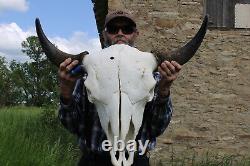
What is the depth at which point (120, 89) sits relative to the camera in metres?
2.71

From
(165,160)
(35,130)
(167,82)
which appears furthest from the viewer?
(35,130)

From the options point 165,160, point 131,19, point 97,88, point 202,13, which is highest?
point 202,13

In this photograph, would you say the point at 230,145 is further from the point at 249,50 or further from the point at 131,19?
the point at 131,19

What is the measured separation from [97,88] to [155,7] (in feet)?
18.6

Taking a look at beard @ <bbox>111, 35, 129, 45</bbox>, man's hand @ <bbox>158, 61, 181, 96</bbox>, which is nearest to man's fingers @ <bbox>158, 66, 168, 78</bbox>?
man's hand @ <bbox>158, 61, 181, 96</bbox>

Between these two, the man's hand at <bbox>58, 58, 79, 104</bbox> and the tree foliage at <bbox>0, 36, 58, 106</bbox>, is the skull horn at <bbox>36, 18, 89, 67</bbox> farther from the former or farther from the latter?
the tree foliage at <bbox>0, 36, 58, 106</bbox>

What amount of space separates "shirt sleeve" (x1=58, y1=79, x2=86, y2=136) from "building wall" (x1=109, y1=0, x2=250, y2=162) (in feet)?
15.9

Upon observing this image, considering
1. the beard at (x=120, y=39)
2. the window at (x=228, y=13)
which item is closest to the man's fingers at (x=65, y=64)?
the beard at (x=120, y=39)

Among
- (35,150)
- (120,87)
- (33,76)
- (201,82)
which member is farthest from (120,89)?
(33,76)

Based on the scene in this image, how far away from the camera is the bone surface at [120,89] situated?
2.66 metres

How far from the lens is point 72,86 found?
10.5ft

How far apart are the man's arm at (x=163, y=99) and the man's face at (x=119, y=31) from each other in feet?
1.31

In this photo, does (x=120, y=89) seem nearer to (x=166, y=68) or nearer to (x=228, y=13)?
(x=166, y=68)

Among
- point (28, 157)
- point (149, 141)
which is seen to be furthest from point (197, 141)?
point (149, 141)
